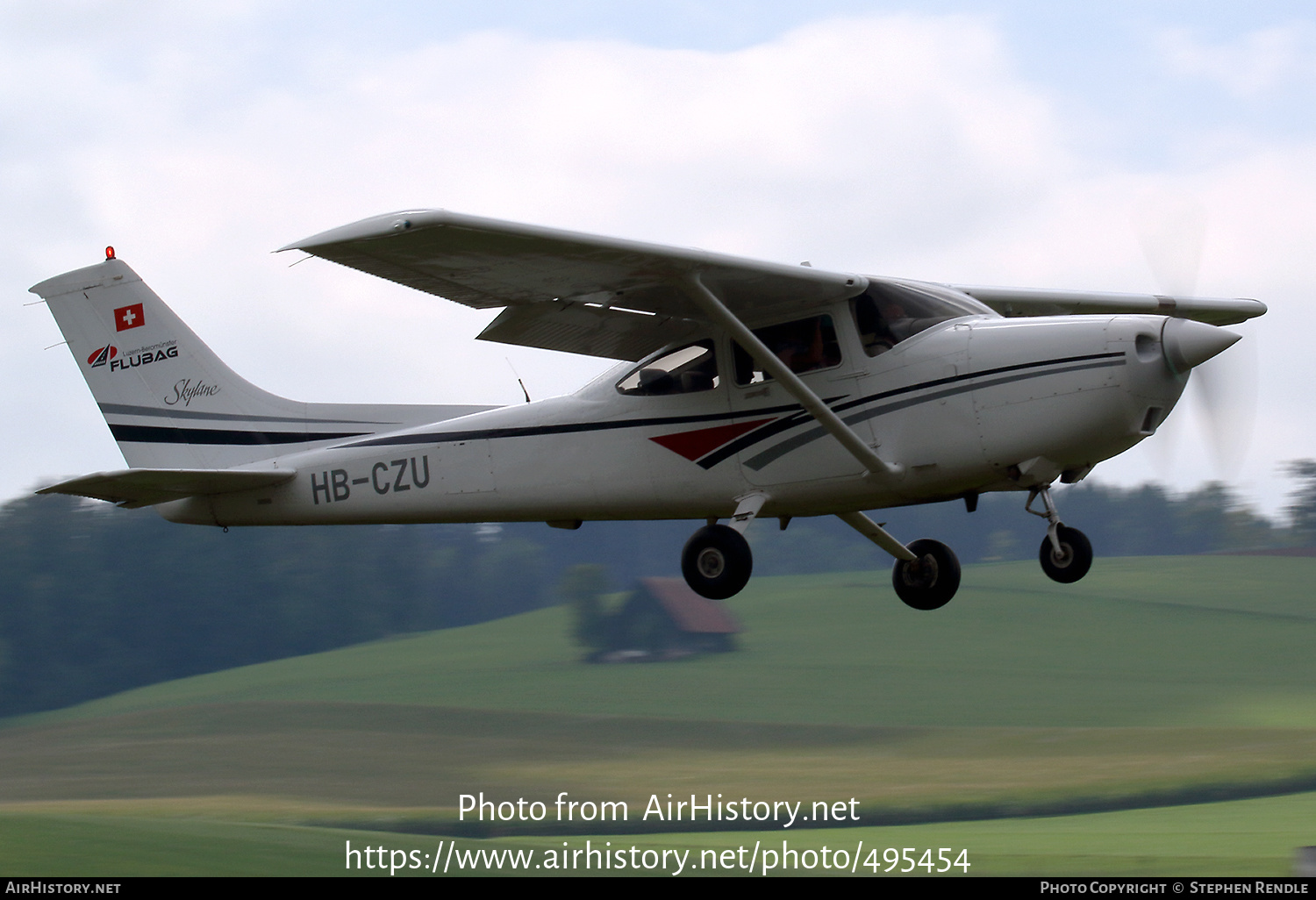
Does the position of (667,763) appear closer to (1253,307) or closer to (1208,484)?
(1253,307)

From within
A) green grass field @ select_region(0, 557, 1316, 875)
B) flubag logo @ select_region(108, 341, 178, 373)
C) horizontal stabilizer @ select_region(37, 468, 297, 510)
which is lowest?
green grass field @ select_region(0, 557, 1316, 875)

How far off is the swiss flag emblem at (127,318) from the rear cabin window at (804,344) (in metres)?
6.75

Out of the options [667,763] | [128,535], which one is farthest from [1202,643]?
[128,535]

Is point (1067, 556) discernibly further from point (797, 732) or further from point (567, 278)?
point (797, 732)

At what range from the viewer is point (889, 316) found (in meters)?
10.9

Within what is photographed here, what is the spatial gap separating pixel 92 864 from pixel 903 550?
30.1 metres

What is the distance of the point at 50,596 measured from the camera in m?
109

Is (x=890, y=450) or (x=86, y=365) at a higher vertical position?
(x=86, y=365)

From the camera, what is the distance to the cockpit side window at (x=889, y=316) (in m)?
10.8

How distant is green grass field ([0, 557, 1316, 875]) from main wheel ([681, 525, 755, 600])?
2396 cm

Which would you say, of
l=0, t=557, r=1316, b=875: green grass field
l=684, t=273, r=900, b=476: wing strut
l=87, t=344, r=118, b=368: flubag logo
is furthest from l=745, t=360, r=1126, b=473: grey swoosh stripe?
l=0, t=557, r=1316, b=875: green grass field

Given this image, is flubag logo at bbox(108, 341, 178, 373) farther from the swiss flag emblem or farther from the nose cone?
the nose cone

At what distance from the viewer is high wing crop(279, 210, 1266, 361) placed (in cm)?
894

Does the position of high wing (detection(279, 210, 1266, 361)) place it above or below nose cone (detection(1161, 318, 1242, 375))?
above
